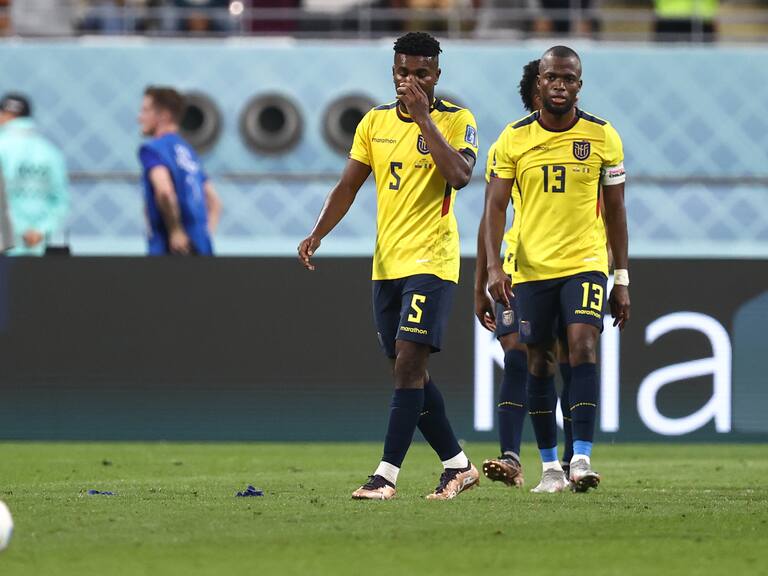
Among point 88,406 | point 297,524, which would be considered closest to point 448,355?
point 88,406

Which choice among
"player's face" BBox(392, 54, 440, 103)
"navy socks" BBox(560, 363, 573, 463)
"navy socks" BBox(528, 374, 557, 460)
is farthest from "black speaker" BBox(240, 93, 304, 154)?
"player's face" BBox(392, 54, 440, 103)

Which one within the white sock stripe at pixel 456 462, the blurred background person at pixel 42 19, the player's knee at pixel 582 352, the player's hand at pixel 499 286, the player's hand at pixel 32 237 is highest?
the blurred background person at pixel 42 19

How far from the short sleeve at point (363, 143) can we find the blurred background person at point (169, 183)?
4397mm

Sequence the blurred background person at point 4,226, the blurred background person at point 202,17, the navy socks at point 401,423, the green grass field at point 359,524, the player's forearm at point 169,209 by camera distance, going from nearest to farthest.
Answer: the green grass field at point 359,524 < the navy socks at point 401,423 < the blurred background person at point 4,226 < the player's forearm at point 169,209 < the blurred background person at point 202,17

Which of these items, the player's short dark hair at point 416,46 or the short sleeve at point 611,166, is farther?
the short sleeve at point 611,166

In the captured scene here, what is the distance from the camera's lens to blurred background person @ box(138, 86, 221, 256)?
40.7 ft

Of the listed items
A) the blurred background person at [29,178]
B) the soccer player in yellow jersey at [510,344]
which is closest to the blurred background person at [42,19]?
the blurred background person at [29,178]

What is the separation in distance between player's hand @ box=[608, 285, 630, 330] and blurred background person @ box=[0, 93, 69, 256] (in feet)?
23.3

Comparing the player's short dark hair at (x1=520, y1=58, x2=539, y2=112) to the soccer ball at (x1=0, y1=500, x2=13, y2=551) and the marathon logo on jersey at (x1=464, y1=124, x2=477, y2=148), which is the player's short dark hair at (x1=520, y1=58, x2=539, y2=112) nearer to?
the marathon logo on jersey at (x1=464, y1=124, x2=477, y2=148)

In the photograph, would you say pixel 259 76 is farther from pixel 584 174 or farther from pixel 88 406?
pixel 584 174

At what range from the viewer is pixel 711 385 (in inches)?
492

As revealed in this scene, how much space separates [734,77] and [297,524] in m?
12.8

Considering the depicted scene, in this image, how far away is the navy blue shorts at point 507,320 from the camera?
9.02 meters

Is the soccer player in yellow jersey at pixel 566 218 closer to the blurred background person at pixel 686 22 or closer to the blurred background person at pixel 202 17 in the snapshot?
the blurred background person at pixel 202 17
